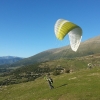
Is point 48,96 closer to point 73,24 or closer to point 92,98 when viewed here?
point 92,98

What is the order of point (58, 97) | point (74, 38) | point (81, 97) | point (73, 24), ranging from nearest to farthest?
point (73, 24), point (74, 38), point (81, 97), point (58, 97)

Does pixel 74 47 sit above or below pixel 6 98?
above

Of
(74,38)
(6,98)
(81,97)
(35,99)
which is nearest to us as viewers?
(74,38)

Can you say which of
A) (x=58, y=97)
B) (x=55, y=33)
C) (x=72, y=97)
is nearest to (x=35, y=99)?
(x=58, y=97)

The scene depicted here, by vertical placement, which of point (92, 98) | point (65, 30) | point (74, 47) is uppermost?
point (65, 30)

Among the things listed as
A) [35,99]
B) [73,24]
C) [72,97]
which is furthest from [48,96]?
[73,24]

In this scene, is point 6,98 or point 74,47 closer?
point 74,47
